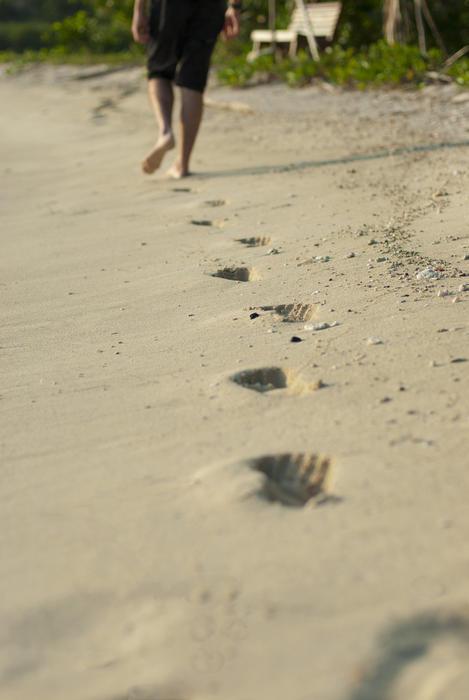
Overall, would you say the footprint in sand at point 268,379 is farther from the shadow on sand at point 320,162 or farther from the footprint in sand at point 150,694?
the shadow on sand at point 320,162

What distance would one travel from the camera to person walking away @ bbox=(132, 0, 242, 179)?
165 inches

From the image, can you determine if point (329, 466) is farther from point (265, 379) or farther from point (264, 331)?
point (264, 331)

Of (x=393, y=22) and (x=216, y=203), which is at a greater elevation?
(x=393, y=22)

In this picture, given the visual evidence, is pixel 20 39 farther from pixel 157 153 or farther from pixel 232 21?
pixel 157 153

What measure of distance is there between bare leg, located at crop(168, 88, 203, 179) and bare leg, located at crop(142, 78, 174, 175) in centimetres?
9

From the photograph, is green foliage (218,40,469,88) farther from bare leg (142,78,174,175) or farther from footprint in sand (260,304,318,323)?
footprint in sand (260,304,318,323)

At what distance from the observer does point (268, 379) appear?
6.48 feet

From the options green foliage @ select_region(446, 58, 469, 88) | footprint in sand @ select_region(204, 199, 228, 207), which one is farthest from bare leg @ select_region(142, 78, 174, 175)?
green foliage @ select_region(446, 58, 469, 88)

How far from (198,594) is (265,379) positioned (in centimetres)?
80

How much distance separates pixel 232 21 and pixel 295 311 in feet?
8.90

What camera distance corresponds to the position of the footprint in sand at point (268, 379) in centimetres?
193

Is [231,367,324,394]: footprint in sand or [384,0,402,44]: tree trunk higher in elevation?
[384,0,402,44]: tree trunk

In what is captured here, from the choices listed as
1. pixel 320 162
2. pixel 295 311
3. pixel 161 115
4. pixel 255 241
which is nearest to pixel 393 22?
pixel 320 162

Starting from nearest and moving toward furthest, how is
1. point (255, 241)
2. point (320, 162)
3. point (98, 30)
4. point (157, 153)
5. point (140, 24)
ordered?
point (255, 241) → point (157, 153) → point (140, 24) → point (320, 162) → point (98, 30)
